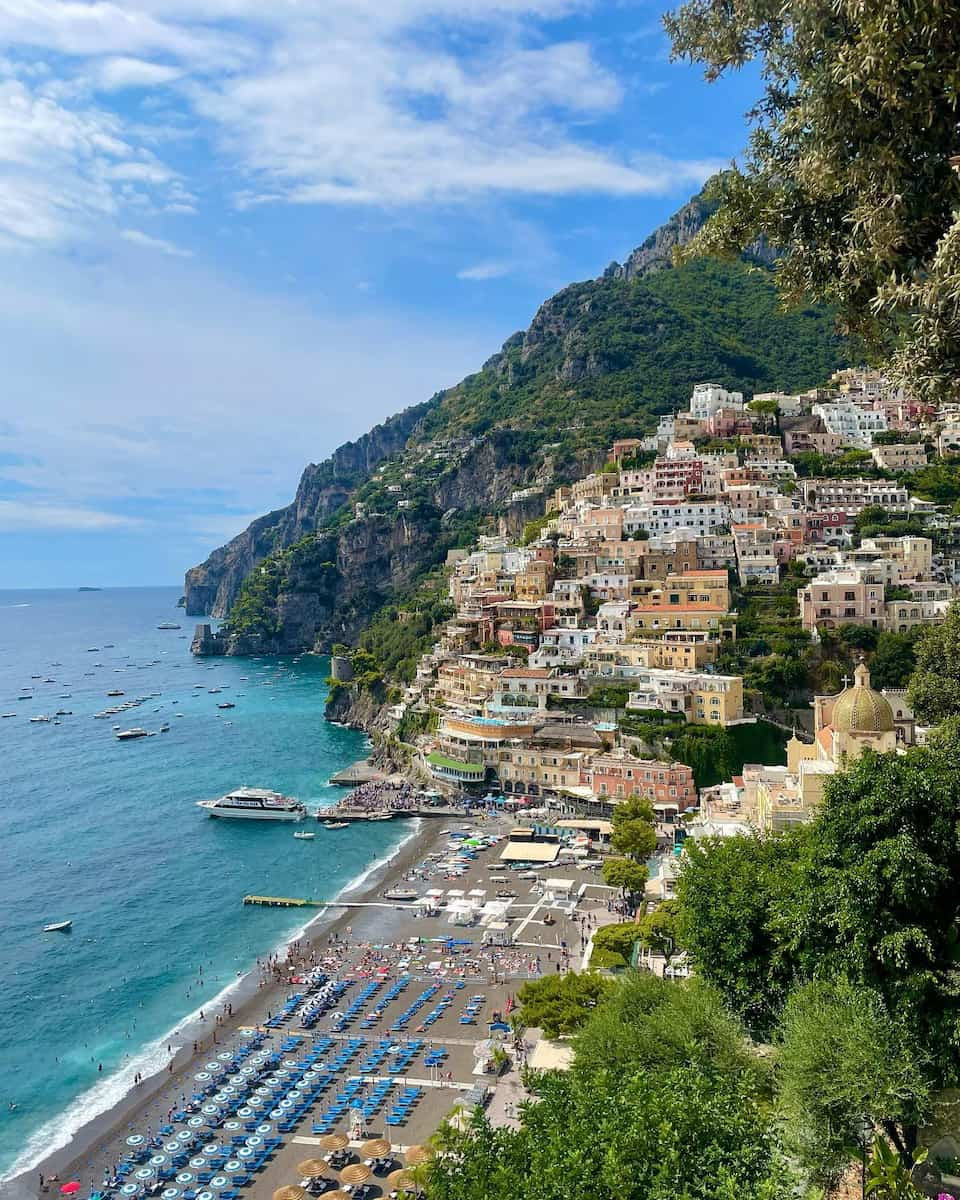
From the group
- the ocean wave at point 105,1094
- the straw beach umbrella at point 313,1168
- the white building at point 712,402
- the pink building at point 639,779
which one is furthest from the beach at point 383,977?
the white building at point 712,402

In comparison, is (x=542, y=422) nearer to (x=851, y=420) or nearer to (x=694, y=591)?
(x=851, y=420)

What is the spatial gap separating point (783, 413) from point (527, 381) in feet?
200

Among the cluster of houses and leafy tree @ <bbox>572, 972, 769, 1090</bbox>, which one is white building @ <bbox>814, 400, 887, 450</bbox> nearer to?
the cluster of houses

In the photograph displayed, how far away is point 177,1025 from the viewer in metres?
29.2

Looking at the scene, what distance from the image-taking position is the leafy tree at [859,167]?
5.96m

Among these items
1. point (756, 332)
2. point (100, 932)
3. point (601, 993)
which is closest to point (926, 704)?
point (601, 993)

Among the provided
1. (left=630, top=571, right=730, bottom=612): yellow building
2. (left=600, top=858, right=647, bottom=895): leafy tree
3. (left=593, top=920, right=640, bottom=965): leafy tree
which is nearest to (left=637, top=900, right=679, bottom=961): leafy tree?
(left=593, top=920, right=640, bottom=965): leafy tree

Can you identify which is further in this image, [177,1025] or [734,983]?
[177,1025]

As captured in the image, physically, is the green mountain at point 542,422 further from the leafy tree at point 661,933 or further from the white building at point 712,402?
the leafy tree at point 661,933

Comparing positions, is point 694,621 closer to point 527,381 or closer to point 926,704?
point 926,704

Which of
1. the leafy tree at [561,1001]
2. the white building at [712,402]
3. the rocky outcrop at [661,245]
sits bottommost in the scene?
the leafy tree at [561,1001]

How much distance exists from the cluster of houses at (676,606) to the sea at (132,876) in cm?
1033

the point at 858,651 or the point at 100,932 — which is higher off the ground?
the point at 858,651

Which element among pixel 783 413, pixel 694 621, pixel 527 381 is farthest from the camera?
pixel 527 381
